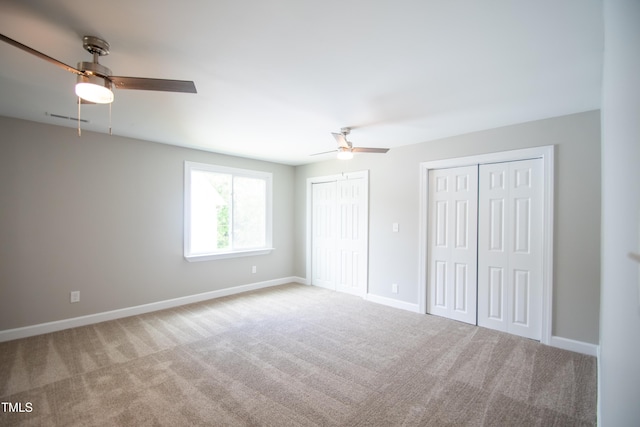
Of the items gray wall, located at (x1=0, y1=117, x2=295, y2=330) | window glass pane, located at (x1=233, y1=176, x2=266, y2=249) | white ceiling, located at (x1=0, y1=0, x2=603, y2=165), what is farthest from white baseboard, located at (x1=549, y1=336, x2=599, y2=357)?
gray wall, located at (x1=0, y1=117, x2=295, y2=330)

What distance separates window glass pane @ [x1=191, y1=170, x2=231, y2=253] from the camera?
187 inches

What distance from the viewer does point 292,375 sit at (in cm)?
254

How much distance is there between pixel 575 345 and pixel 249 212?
5.04 metres

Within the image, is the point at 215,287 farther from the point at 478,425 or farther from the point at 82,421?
the point at 478,425

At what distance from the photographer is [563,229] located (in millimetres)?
3070

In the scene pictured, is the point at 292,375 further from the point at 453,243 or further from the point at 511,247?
the point at 511,247

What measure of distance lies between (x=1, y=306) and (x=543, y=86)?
5943mm

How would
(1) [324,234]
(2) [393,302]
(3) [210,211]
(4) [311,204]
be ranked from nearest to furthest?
1. (2) [393,302]
2. (3) [210,211]
3. (1) [324,234]
4. (4) [311,204]

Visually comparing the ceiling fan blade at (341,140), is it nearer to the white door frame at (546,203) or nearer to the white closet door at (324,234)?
the white door frame at (546,203)

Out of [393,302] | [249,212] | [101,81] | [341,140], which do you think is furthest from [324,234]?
[101,81]

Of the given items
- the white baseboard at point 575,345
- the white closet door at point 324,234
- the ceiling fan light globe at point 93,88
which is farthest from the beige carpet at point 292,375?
the ceiling fan light globe at point 93,88

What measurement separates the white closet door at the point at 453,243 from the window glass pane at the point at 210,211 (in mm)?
3494

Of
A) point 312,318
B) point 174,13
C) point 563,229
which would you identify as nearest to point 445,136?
point 563,229

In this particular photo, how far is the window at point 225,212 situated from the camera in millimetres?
4684
